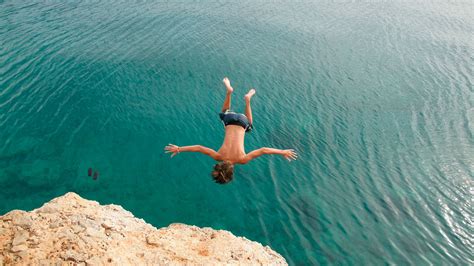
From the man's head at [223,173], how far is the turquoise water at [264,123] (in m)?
7.47

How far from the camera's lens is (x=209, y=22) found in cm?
3612

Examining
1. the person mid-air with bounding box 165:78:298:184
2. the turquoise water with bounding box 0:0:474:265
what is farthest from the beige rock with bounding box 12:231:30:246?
the turquoise water with bounding box 0:0:474:265

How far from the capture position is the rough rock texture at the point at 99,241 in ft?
24.5

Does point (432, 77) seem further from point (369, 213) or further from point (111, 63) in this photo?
point (111, 63)

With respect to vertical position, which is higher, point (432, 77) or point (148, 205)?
point (432, 77)

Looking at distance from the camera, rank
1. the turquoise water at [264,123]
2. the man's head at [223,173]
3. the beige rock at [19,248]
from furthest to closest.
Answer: the turquoise water at [264,123] < the man's head at [223,173] < the beige rock at [19,248]

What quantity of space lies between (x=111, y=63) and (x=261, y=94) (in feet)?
45.0

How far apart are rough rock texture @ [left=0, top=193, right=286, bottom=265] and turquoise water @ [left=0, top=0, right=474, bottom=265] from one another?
5291 millimetres

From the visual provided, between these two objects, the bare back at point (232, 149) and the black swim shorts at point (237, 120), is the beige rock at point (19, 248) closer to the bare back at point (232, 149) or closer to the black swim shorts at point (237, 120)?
the bare back at point (232, 149)

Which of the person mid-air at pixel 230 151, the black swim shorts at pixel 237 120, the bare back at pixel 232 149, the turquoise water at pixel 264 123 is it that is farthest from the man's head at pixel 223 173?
the turquoise water at pixel 264 123

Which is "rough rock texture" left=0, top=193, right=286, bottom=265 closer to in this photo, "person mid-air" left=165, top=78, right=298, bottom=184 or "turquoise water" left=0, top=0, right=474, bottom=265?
"person mid-air" left=165, top=78, right=298, bottom=184

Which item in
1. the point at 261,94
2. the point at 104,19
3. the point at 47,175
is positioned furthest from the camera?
the point at 104,19

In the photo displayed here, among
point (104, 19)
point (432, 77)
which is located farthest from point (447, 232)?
point (104, 19)

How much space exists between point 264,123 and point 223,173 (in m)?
13.8
